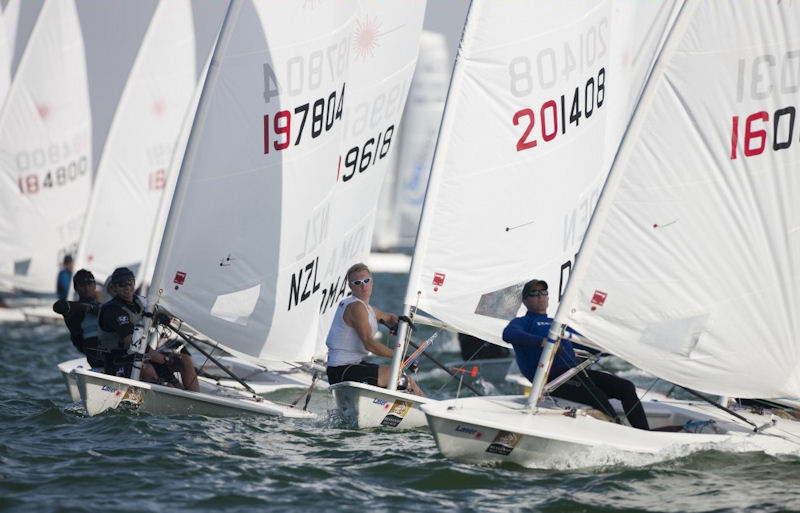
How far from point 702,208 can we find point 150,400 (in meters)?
3.55

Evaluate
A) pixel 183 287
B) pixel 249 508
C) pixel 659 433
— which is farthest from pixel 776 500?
pixel 183 287

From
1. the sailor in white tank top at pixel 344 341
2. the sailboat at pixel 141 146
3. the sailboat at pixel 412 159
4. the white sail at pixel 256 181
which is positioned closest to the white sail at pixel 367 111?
the white sail at pixel 256 181

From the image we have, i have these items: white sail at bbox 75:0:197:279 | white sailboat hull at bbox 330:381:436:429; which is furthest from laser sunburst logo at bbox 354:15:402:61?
white sail at bbox 75:0:197:279

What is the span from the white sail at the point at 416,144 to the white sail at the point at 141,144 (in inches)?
919

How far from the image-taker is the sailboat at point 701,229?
6254 millimetres

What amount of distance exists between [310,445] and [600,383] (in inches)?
68.8

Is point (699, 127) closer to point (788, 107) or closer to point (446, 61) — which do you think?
point (788, 107)

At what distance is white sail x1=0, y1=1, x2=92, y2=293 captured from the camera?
53.5 feet

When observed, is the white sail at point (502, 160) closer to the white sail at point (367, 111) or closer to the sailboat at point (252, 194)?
the sailboat at point (252, 194)

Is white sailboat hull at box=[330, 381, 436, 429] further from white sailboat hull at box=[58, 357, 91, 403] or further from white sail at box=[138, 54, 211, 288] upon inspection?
white sail at box=[138, 54, 211, 288]

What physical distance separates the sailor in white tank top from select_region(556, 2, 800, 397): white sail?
1.71 m

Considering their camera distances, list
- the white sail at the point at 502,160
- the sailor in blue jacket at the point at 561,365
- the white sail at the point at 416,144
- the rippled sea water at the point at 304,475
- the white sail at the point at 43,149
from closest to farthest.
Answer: the rippled sea water at the point at 304,475 < the sailor in blue jacket at the point at 561,365 < the white sail at the point at 502,160 < the white sail at the point at 43,149 < the white sail at the point at 416,144

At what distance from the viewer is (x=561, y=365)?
22.0 ft

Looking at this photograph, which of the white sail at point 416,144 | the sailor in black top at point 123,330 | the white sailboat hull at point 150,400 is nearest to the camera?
the white sailboat hull at point 150,400
